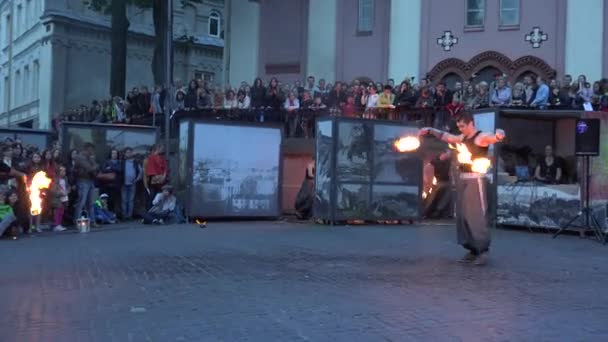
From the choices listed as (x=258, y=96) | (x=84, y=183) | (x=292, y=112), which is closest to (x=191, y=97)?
(x=258, y=96)

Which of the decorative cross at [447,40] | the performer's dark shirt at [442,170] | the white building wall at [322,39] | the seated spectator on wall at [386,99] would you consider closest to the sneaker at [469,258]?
the performer's dark shirt at [442,170]

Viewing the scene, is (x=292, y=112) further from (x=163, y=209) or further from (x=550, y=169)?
(x=550, y=169)

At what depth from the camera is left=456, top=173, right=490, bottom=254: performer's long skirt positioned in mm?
10484

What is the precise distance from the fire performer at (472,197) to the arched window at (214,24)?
42.7 metres

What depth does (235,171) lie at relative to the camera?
1858 cm

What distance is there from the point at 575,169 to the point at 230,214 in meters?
7.73

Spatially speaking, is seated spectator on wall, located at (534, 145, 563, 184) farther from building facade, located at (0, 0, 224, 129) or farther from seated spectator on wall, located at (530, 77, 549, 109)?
building facade, located at (0, 0, 224, 129)

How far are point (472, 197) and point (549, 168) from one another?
737 centimetres

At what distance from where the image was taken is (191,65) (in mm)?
50438

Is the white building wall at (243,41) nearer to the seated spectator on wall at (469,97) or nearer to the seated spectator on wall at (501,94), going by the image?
the seated spectator on wall at (469,97)

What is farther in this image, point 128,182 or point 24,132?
point 24,132

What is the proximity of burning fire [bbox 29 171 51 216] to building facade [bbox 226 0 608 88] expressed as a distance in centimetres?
1369

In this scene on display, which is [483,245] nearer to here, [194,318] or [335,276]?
[335,276]

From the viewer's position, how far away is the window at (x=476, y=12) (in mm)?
25766
